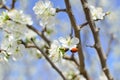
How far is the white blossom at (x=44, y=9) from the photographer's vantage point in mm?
939

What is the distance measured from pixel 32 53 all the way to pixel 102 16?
0.26 meters

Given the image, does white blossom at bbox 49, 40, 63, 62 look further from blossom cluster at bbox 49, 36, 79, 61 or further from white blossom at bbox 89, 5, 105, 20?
white blossom at bbox 89, 5, 105, 20

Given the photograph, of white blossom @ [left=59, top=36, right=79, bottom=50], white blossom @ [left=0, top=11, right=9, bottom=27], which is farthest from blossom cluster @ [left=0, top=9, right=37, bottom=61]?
white blossom @ [left=59, top=36, right=79, bottom=50]

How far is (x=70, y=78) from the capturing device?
1.04m

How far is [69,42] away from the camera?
88cm

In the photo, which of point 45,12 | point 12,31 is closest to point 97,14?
point 45,12

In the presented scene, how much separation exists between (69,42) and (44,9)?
143 millimetres

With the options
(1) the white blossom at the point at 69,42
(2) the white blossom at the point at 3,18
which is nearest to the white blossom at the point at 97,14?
(1) the white blossom at the point at 69,42

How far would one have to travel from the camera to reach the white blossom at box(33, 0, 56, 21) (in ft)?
3.08

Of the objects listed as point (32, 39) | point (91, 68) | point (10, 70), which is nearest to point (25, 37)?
point (32, 39)

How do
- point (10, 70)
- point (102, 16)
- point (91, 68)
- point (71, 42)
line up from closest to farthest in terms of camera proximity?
point (71, 42) → point (102, 16) → point (91, 68) → point (10, 70)

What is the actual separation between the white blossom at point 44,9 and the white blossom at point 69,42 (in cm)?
9

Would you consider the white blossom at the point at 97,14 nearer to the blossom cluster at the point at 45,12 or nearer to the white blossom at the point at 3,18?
the blossom cluster at the point at 45,12

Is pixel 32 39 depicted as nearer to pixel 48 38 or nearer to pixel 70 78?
pixel 48 38
